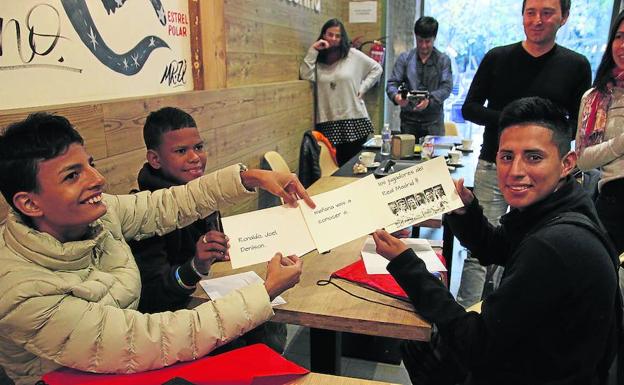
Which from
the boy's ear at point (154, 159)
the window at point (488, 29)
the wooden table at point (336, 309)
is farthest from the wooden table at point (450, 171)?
the window at point (488, 29)

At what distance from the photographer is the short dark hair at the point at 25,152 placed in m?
1.06

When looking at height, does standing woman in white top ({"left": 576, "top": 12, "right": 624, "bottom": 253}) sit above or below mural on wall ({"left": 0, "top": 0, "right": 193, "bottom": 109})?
below

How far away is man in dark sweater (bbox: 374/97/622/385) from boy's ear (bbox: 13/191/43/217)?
864mm

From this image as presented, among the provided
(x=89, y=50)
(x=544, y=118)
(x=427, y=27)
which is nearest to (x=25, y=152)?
(x=89, y=50)

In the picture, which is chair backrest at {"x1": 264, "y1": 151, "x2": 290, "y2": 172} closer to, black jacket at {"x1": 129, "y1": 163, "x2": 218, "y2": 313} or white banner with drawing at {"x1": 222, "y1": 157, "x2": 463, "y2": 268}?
black jacket at {"x1": 129, "y1": 163, "x2": 218, "y2": 313}

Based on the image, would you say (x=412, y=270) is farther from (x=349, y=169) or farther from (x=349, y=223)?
(x=349, y=169)

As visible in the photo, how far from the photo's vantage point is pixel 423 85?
4.46m

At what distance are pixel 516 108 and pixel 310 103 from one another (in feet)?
11.4

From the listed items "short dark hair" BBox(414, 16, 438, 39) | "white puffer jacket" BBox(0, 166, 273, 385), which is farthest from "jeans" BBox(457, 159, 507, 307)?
"short dark hair" BBox(414, 16, 438, 39)

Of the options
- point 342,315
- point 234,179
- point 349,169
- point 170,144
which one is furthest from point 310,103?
point 342,315

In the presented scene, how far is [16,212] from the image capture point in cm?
109

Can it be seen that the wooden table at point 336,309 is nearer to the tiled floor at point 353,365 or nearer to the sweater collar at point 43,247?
the sweater collar at point 43,247
